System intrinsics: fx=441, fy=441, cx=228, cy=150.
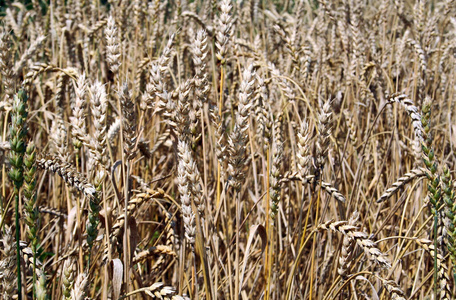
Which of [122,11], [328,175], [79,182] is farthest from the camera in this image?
[122,11]

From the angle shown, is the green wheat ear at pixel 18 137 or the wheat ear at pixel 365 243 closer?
the green wheat ear at pixel 18 137

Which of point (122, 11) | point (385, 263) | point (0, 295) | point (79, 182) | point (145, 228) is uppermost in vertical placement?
point (122, 11)

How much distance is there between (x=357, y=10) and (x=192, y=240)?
1.86 metres

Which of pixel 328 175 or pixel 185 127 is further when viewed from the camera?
pixel 328 175

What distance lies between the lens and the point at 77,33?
297 cm

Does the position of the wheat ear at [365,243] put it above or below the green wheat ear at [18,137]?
below

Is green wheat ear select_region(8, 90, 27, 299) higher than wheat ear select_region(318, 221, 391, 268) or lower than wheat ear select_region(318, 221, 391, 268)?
higher

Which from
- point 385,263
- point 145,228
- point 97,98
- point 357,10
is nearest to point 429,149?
point 385,263

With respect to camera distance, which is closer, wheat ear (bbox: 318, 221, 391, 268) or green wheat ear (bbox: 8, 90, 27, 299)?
green wheat ear (bbox: 8, 90, 27, 299)

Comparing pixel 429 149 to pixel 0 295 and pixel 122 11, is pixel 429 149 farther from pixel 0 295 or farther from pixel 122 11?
pixel 122 11

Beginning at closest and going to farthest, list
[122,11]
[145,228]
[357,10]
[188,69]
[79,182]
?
[79,182] → [145,228] → [122,11] → [357,10] → [188,69]

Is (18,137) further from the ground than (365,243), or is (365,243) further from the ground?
(18,137)

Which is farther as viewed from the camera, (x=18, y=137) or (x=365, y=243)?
(x=365, y=243)

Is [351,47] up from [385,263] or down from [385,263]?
up
